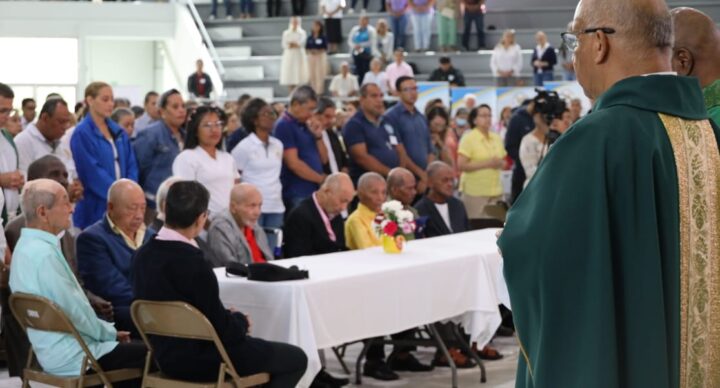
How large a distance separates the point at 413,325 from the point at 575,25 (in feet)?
11.5

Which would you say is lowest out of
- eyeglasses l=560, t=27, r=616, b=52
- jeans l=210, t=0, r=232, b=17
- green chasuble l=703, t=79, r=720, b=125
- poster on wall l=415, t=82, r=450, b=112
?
poster on wall l=415, t=82, r=450, b=112

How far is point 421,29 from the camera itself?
757 inches

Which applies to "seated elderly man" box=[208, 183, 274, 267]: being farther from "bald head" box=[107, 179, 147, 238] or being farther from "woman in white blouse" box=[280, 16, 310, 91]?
"woman in white blouse" box=[280, 16, 310, 91]

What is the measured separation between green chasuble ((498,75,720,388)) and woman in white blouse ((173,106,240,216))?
4.67m

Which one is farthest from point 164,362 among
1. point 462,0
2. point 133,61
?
point 133,61

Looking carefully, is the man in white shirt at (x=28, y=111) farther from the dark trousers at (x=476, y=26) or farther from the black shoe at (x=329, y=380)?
the dark trousers at (x=476, y=26)

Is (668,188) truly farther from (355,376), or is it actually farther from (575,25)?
(355,376)

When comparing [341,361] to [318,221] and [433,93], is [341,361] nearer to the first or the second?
[318,221]

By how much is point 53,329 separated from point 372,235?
2542mm

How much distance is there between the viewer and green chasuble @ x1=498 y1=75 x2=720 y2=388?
2.20 m

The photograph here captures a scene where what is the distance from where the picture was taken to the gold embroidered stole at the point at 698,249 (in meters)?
2.33

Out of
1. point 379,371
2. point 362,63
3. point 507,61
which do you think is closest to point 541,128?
point 379,371

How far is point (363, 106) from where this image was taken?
8.56 metres

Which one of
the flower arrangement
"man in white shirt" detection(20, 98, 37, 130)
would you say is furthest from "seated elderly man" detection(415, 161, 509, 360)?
"man in white shirt" detection(20, 98, 37, 130)
